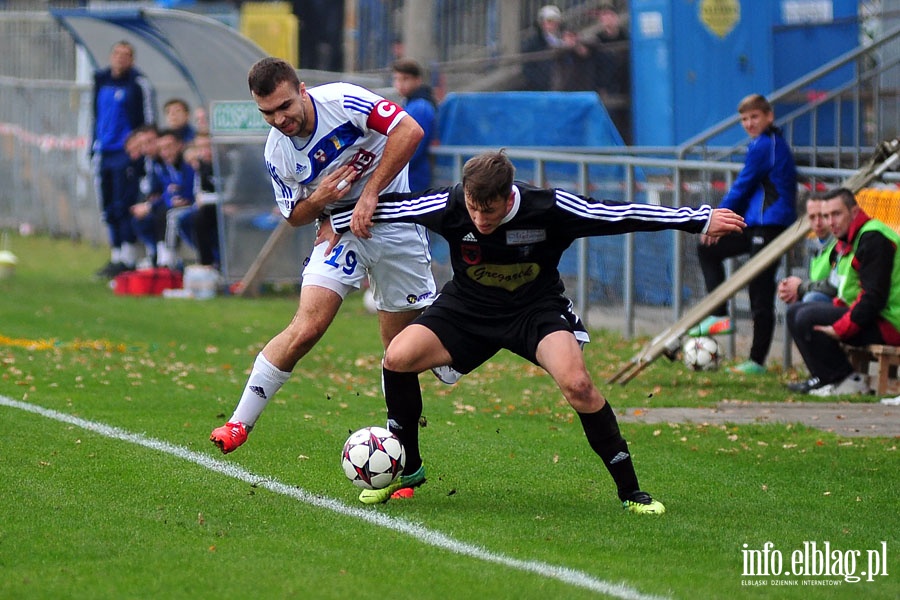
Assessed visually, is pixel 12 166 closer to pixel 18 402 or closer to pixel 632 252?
pixel 632 252

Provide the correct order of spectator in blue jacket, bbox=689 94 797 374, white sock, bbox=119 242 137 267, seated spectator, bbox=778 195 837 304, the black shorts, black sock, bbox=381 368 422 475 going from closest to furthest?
1. the black shorts
2. black sock, bbox=381 368 422 475
3. seated spectator, bbox=778 195 837 304
4. spectator in blue jacket, bbox=689 94 797 374
5. white sock, bbox=119 242 137 267

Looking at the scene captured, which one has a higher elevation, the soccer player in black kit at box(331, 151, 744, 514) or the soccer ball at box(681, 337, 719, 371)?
the soccer player in black kit at box(331, 151, 744, 514)

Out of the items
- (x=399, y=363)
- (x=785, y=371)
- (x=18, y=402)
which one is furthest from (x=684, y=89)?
(x=399, y=363)

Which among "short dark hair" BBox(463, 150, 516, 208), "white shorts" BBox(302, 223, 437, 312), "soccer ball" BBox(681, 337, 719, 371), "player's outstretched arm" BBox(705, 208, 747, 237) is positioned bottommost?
"soccer ball" BBox(681, 337, 719, 371)

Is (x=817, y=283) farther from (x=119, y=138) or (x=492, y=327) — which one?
(x=119, y=138)

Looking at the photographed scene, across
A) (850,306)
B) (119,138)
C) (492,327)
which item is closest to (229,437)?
(492,327)

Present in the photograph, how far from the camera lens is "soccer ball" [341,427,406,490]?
6.63m

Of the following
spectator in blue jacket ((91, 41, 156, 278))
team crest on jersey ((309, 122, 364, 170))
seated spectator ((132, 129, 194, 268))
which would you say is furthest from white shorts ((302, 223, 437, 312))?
A: spectator in blue jacket ((91, 41, 156, 278))

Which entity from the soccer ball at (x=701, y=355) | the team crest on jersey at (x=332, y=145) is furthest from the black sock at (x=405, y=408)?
the soccer ball at (x=701, y=355)

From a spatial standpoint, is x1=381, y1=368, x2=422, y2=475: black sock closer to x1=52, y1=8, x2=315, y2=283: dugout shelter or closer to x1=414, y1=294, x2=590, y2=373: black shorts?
x1=414, y1=294, x2=590, y2=373: black shorts

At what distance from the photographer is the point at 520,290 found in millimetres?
6625

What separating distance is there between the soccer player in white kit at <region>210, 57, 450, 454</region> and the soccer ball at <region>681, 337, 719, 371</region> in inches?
184

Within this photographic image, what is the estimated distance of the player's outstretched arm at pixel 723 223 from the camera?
6.43m

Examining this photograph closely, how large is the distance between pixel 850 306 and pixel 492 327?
4.50 meters
